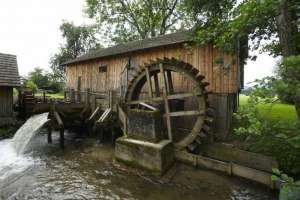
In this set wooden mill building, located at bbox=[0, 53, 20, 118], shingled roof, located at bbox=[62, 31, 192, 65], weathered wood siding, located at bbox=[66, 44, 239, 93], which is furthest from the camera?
wooden mill building, located at bbox=[0, 53, 20, 118]

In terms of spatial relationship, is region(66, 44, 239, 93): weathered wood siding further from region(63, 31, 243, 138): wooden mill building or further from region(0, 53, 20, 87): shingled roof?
region(0, 53, 20, 87): shingled roof

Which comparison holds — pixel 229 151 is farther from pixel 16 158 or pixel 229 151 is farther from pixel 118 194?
pixel 16 158

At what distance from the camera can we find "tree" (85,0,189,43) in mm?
20203

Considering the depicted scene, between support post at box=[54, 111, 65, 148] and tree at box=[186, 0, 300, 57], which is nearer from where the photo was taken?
tree at box=[186, 0, 300, 57]

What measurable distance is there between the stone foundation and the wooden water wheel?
2.71 ft

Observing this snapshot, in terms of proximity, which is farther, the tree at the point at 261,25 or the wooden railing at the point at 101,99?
the wooden railing at the point at 101,99

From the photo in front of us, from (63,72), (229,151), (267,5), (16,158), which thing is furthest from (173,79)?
(63,72)

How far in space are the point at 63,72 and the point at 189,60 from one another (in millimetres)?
28546

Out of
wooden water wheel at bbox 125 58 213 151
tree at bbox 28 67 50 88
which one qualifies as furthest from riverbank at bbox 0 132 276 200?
tree at bbox 28 67 50 88

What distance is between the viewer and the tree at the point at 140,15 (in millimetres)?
20203

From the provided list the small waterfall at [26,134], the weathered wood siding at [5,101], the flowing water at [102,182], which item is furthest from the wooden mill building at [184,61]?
the weathered wood siding at [5,101]

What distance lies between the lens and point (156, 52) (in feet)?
31.3

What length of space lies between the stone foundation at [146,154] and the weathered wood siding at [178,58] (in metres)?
3.10

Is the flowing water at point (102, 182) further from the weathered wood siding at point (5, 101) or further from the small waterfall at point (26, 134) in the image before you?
the weathered wood siding at point (5, 101)
